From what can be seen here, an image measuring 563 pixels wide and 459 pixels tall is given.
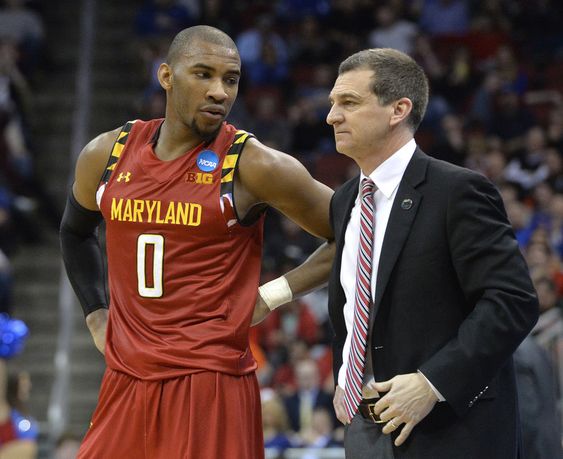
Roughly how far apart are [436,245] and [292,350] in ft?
22.9

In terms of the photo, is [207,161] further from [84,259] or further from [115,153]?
[84,259]

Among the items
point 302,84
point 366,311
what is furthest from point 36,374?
point 366,311

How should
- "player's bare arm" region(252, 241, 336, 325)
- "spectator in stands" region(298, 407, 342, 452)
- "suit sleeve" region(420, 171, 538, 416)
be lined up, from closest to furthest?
"suit sleeve" region(420, 171, 538, 416) < "player's bare arm" region(252, 241, 336, 325) < "spectator in stands" region(298, 407, 342, 452)

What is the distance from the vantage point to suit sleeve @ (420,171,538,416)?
354 centimetres

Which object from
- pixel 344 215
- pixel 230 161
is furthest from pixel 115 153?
pixel 344 215

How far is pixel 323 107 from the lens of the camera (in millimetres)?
14031

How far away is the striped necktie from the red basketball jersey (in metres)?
0.60

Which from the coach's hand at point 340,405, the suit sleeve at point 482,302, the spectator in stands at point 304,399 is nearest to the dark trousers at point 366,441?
the coach's hand at point 340,405

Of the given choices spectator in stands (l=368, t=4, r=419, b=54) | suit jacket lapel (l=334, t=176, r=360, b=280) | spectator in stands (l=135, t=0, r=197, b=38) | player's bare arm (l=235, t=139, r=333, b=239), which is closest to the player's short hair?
suit jacket lapel (l=334, t=176, r=360, b=280)

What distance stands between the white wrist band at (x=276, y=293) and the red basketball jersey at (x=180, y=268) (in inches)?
3.8

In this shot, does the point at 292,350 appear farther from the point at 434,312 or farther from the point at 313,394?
the point at 434,312

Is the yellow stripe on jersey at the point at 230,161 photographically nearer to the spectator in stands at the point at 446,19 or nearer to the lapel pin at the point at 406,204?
the lapel pin at the point at 406,204

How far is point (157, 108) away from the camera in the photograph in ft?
43.7

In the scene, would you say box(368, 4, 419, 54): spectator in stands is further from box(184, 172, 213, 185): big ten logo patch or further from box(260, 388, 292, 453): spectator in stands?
box(184, 172, 213, 185): big ten logo patch
